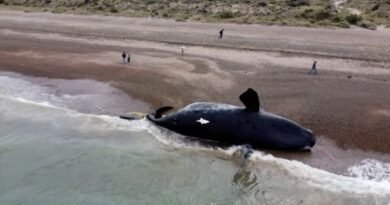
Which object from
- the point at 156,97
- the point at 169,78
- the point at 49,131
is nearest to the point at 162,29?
the point at 169,78

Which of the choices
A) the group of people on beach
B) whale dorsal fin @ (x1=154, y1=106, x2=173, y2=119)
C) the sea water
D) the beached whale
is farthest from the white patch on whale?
the group of people on beach

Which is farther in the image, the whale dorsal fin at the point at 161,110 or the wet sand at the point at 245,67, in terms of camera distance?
the whale dorsal fin at the point at 161,110

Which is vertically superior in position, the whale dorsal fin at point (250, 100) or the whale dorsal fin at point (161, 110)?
the whale dorsal fin at point (250, 100)

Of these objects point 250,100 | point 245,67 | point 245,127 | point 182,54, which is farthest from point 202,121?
point 182,54

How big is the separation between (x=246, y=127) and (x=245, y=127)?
4 cm

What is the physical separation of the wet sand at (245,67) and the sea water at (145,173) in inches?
55.2

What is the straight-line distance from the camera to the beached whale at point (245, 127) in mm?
18109

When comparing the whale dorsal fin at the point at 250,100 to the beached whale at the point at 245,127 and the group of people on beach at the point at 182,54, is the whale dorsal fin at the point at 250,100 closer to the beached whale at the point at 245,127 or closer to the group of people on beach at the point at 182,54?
the beached whale at the point at 245,127

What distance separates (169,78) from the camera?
94.0 ft

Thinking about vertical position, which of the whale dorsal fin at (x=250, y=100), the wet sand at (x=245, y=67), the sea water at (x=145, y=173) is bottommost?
the sea water at (x=145, y=173)

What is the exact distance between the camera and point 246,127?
1842cm

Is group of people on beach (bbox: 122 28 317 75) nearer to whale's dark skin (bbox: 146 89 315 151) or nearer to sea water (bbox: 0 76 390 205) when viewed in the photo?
sea water (bbox: 0 76 390 205)

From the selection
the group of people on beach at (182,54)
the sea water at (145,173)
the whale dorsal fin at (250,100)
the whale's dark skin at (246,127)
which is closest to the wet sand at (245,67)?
the group of people on beach at (182,54)

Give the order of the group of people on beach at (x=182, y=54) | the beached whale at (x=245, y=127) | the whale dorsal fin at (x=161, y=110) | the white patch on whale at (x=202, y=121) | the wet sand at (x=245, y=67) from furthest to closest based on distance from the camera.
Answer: the group of people on beach at (x=182, y=54)
the whale dorsal fin at (x=161, y=110)
the wet sand at (x=245, y=67)
the white patch on whale at (x=202, y=121)
the beached whale at (x=245, y=127)
